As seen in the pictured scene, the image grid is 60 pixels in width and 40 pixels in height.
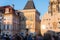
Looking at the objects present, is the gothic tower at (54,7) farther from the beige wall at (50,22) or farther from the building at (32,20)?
the building at (32,20)

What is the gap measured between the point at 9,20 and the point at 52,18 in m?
10.0

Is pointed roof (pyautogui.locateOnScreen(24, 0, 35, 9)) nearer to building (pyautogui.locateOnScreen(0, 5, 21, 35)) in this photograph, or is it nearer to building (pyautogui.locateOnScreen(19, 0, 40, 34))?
building (pyautogui.locateOnScreen(19, 0, 40, 34))

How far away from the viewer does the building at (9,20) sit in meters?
43.9

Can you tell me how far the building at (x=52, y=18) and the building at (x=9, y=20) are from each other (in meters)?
6.73

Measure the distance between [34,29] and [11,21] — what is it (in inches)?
233

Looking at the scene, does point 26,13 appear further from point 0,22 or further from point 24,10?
point 0,22

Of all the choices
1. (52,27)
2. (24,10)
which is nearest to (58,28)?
(52,27)

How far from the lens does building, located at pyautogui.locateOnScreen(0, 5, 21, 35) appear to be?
1729 inches

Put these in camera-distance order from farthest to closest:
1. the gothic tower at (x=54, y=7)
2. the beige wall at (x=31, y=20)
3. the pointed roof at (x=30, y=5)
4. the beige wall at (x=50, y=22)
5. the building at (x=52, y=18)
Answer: the pointed roof at (x=30, y=5), the beige wall at (x=31, y=20), the gothic tower at (x=54, y=7), the building at (x=52, y=18), the beige wall at (x=50, y=22)

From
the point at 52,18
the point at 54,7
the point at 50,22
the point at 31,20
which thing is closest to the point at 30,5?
the point at 31,20

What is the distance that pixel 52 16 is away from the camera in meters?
43.6

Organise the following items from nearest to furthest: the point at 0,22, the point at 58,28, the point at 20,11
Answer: the point at 58,28
the point at 0,22
the point at 20,11

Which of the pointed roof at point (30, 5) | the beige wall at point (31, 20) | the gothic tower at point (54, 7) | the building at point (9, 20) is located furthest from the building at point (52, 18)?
the building at point (9, 20)

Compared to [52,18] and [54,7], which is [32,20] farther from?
[54,7]
